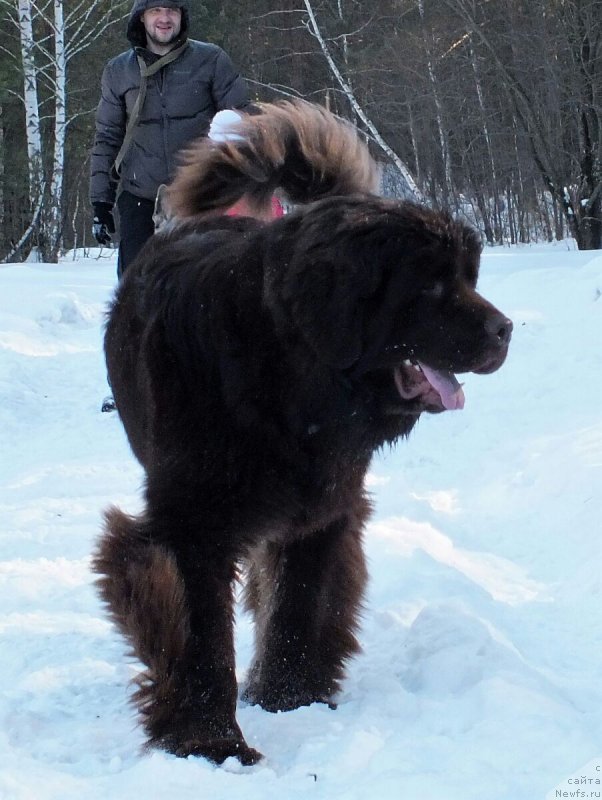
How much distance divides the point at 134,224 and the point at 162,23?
107 cm

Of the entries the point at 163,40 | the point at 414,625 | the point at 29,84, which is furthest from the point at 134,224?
the point at 29,84

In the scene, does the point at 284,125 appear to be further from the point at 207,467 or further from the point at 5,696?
the point at 5,696

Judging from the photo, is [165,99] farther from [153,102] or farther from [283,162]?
[283,162]

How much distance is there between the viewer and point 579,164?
44.0 feet

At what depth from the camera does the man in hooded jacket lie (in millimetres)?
5359

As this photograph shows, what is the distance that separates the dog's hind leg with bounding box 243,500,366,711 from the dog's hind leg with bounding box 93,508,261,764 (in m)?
0.44

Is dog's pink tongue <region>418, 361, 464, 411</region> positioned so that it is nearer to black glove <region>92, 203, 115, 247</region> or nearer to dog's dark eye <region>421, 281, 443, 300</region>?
dog's dark eye <region>421, 281, 443, 300</region>

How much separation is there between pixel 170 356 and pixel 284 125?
1068 mm

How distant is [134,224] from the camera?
18.6 feet

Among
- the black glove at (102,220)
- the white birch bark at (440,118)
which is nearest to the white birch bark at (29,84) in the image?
the white birch bark at (440,118)

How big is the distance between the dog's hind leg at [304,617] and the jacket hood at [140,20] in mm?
3314

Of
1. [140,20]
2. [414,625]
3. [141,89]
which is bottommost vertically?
[414,625]

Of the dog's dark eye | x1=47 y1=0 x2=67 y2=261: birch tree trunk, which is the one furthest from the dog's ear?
x1=47 y1=0 x2=67 y2=261: birch tree trunk

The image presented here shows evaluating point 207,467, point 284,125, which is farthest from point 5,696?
point 284,125
